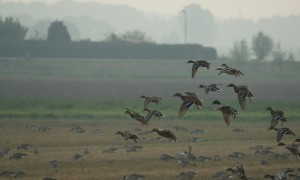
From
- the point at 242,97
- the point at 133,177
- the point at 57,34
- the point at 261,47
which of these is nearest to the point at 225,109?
the point at 242,97

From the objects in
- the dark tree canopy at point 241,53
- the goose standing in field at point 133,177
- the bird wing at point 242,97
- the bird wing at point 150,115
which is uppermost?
the bird wing at point 242,97

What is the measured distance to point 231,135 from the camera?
41.0 meters

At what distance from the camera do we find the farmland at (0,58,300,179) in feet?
97.5

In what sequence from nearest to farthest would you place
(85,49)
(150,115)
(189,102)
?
1. (189,102)
2. (150,115)
3. (85,49)

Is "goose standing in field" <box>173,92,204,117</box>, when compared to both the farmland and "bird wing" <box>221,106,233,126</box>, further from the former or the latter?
the farmland

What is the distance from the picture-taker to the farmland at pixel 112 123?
1169 inches

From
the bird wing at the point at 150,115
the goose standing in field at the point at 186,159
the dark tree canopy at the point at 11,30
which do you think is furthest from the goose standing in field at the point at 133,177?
the dark tree canopy at the point at 11,30

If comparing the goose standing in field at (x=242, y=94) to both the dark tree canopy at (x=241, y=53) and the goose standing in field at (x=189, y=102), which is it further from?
the dark tree canopy at (x=241, y=53)

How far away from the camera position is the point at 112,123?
47031mm

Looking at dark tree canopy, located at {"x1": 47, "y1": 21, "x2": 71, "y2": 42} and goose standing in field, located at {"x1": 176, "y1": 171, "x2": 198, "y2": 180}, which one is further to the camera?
dark tree canopy, located at {"x1": 47, "y1": 21, "x2": 71, "y2": 42}

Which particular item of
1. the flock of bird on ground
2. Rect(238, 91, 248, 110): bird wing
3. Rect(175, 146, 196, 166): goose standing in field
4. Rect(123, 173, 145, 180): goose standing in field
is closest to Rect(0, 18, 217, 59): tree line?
Rect(175, 146, 196, 166): goose standing in field

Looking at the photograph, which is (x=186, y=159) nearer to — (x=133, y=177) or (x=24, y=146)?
(x=133, y=177)

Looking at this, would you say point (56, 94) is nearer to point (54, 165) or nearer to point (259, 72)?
point (54, 165)

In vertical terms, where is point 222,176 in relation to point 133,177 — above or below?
above
